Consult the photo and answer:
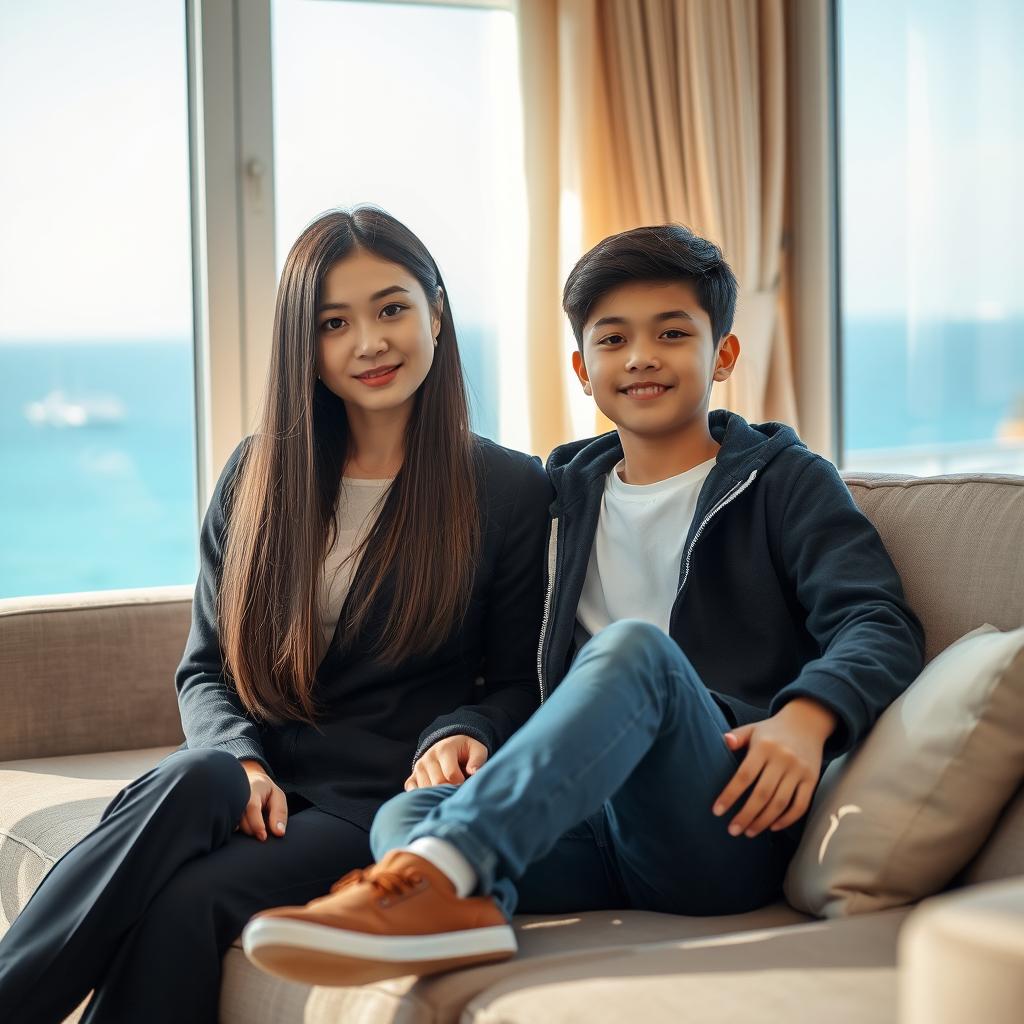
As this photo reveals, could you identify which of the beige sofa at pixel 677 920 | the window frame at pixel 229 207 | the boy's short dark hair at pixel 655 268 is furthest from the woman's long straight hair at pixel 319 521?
the window frame at pixel 229 207

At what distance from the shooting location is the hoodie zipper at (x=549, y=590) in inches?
71.9

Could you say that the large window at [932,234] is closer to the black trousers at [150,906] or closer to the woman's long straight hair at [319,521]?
the woman's long straight hair at [319,521]

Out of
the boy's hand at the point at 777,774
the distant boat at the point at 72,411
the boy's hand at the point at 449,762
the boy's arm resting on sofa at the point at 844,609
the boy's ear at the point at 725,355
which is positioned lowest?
the boy's hand at the point at 449,762

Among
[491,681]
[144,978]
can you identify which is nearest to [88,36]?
[491,681]

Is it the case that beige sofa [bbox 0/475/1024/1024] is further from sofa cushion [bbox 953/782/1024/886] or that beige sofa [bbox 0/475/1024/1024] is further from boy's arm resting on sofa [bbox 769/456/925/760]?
boy's arm resting on sofa [bbox 769/456/925/760]

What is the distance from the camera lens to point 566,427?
3596 mm

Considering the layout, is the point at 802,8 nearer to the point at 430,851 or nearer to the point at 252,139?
the point at 252,139

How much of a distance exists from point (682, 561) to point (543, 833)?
594 mm

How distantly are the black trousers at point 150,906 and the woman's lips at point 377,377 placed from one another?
61 cm

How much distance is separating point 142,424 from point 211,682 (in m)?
1.59

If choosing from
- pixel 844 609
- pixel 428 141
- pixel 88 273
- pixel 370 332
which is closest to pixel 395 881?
pixel 844 609

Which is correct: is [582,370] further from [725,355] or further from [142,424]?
[142,424]

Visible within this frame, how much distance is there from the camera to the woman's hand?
1582 mm

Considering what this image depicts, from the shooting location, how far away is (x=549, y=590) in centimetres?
187
